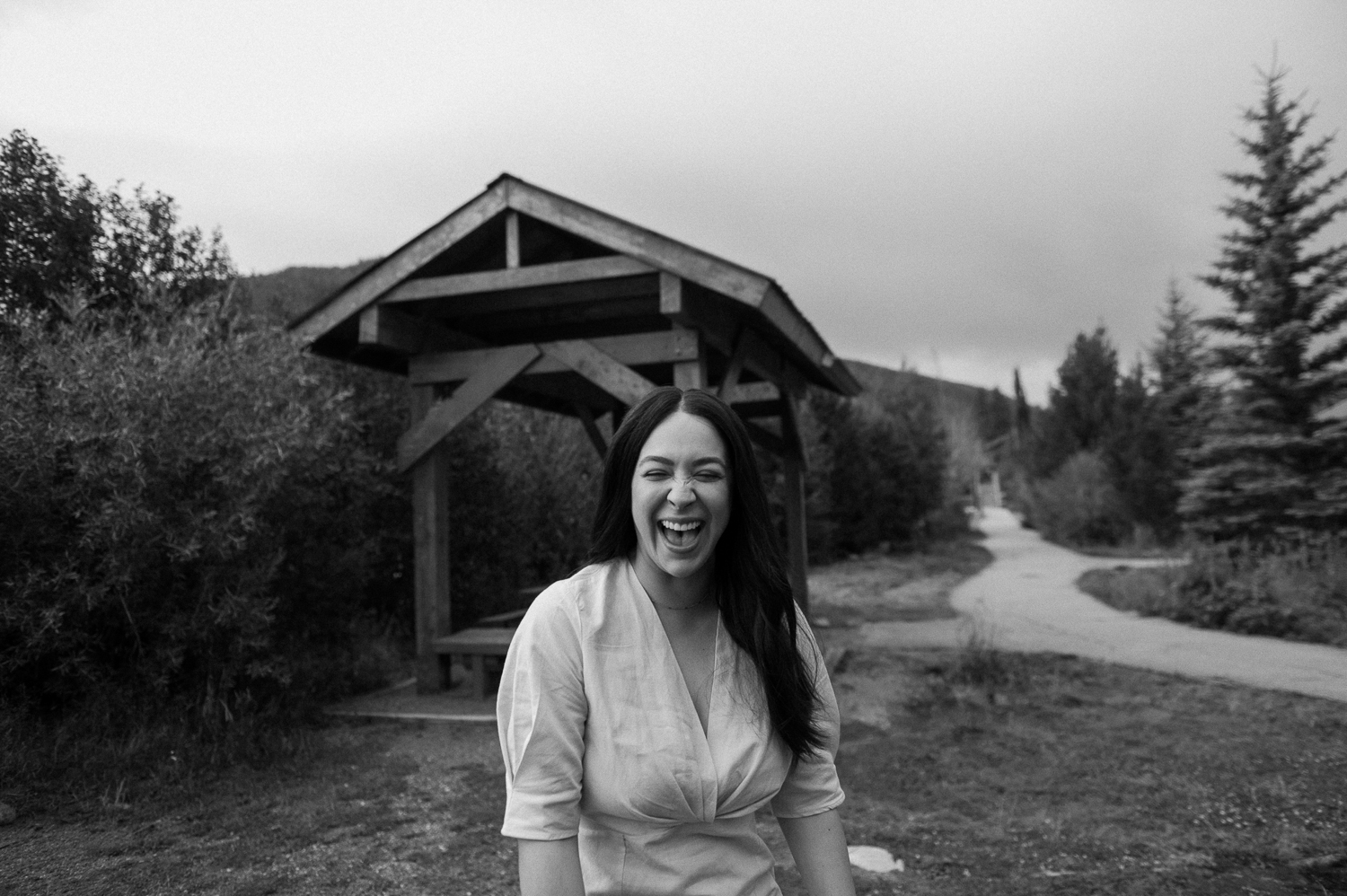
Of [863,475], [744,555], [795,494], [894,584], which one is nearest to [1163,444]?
[863,475]

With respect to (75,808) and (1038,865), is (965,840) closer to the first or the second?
(1038,865)

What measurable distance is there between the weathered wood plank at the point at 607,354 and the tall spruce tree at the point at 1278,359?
11685 mm

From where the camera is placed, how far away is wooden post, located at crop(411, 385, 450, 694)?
709 centimetres

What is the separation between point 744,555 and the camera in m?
1.94

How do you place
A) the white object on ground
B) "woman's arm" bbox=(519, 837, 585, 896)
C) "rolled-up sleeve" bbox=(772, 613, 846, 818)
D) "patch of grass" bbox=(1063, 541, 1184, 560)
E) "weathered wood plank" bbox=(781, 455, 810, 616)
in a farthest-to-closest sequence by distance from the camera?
1. "patch of grass" bbox=(1063, 541, 1184, 560)
2. "weathered wood plank" bbox=(781, 455, 810, 616)
3. the white object on ground
4. "rolled-up sleeve" bbox=(772, 613, 846, 818)
5. "woman's arm" bbox=(519, 837, 585, 896)

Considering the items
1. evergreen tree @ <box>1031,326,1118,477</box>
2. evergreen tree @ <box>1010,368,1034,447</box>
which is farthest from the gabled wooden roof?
evergreen tree @ <box>1010,368,1034,447</box>

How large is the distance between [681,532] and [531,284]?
4980 mm

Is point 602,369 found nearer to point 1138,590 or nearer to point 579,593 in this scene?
point 579,593

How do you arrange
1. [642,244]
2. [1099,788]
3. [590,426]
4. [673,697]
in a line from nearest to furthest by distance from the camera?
[673,697] < [1099,788] < [642,244] < [590,426]

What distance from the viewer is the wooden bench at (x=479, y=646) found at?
6.66 meters

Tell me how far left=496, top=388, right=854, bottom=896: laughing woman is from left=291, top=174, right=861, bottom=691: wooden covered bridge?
4361mm

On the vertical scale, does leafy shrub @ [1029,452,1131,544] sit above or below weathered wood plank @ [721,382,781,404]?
below

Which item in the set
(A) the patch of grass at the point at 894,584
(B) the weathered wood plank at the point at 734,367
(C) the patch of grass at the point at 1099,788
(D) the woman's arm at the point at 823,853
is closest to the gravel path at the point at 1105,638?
(A) the patch of grass at the point at 894,584

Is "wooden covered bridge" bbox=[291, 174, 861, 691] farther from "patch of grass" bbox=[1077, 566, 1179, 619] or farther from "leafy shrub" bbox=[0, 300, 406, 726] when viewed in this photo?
"patch of grass" bbox=[1077, 566, 1179, 619]
